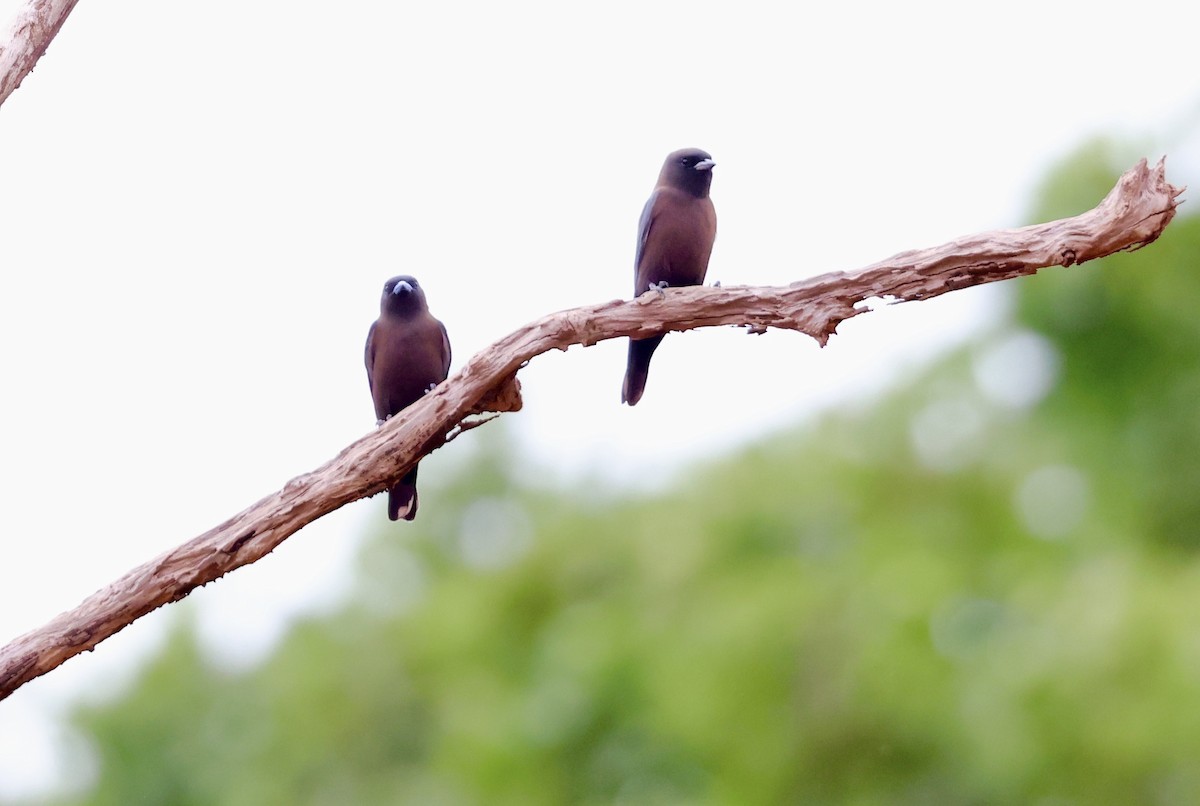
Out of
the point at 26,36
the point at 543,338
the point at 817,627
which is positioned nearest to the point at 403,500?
the point at 543,338

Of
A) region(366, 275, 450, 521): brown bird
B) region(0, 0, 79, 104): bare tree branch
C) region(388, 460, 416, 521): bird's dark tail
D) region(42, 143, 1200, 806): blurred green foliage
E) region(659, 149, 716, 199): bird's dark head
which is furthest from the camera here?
region(42, 143, 1200, 806): blurred green foliage

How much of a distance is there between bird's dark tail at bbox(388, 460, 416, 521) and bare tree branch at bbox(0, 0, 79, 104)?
2.50 meters

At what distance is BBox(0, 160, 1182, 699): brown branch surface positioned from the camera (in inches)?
187

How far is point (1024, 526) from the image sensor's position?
1927cm

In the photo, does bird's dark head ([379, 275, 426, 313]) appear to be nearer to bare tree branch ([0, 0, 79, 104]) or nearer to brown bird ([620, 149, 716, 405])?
brown bird ([620, 149, 716, 405])

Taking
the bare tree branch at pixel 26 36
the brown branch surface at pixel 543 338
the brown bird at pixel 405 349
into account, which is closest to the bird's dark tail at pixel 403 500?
the brown bird at pixel 405 349

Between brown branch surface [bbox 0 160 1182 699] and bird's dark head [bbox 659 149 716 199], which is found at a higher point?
bird's dark head [bbox 659 149 716 199]

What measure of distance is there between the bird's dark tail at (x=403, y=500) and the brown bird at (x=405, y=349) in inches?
2.9

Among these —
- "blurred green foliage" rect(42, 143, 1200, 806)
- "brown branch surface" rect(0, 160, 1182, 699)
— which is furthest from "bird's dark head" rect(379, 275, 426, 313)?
"blurred green foliage" rect(42, 143, 1200, 806)

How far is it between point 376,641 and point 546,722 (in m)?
5.07

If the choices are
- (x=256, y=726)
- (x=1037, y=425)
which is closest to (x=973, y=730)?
(x=1037, y=425)

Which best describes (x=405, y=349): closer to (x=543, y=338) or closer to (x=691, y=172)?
(x=691, y=172)

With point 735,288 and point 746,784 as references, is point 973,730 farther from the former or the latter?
point 735,288

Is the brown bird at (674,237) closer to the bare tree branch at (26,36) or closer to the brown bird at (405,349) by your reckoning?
the brown bird at (405,349)
